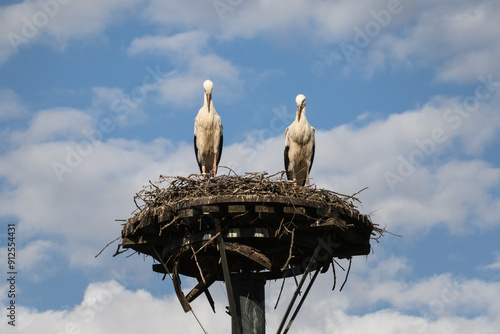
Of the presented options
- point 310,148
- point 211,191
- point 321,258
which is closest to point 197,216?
point 211,191

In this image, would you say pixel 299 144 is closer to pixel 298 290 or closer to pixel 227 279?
pixel 298 290

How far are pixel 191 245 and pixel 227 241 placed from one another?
0.46m

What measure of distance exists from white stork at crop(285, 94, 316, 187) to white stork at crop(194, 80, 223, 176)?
1.28 meters

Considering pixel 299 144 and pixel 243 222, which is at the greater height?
pixel 299 144

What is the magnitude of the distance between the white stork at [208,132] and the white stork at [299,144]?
1275mm

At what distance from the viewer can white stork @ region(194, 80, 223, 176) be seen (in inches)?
548

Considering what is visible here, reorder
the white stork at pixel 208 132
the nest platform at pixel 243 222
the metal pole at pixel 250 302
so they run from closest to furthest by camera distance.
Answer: the nest platform at pixel 243 222 < the metal pole at pixel 250 302 < the white stork at pixel 208 132

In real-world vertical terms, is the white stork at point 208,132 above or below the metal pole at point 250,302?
above

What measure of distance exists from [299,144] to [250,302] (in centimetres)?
471

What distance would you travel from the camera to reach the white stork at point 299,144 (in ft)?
45.9

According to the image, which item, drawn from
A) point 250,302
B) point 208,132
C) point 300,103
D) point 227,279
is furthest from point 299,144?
point 227,279

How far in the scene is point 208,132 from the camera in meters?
13.9

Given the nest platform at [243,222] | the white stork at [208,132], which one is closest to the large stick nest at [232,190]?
the nest platform at [243,222]

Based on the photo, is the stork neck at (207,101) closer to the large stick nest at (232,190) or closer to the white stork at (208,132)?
the white stork at (208,132)
